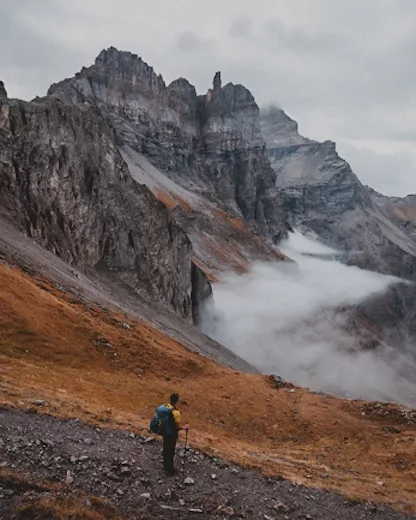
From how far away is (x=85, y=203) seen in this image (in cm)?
6359

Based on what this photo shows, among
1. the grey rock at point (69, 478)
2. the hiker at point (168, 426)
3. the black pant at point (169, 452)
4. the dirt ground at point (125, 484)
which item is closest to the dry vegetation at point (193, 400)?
the dirt ground at point (125, 484)

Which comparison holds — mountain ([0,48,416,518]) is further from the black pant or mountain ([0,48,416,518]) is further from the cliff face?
the black pant

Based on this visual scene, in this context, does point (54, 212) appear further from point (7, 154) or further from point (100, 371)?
point (100, 371)

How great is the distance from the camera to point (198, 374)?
3759 centimetres

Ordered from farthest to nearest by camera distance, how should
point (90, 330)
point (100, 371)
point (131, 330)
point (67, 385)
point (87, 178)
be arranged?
1. point (87, 178)
2. point (131, 330)
3. point (90, 330)
4. point (100, 371)
5. point (67, 385)

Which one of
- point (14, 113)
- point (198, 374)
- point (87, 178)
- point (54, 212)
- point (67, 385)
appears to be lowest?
point (198, 374)

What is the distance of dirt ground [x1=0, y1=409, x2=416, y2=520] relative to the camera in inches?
456

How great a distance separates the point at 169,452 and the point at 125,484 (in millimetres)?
1912

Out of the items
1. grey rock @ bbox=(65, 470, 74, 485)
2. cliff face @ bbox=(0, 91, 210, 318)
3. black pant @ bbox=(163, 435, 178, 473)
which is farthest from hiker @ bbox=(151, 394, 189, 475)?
cliff face @ bbox=(0, 91, 210, 318)

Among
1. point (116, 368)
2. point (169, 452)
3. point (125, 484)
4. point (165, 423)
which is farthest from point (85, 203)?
point (125, 484)

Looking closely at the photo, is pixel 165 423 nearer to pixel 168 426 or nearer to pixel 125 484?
pixel 168 426

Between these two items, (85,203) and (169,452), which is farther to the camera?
(85,203)

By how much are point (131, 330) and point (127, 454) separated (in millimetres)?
26225

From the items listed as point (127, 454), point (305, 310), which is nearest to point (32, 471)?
point (127, 454)
